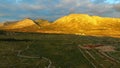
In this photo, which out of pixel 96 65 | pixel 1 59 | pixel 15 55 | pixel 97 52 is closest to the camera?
pixel 96 65

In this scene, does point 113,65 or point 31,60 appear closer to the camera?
point 113,65

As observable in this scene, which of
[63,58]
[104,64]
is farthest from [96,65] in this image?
[63,58]

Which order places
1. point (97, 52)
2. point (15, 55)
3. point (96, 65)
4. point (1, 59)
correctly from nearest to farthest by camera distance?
point (96, 65) < point (1, 59) < point (15, 55) < point (97, 52)

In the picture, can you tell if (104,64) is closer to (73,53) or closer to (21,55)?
(73,53)

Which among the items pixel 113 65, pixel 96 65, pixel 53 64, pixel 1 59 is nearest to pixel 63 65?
pixel 53 64

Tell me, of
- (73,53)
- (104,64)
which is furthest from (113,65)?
(73,53)

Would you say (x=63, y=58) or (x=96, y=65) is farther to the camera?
(x=63, y=58)

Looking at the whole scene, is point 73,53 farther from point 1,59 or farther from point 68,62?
point 1,59

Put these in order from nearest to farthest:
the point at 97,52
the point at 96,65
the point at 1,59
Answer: the point at 96,65 < the point at 1,59 < the point at 97,52

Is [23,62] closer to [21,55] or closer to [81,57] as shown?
[21,55]
